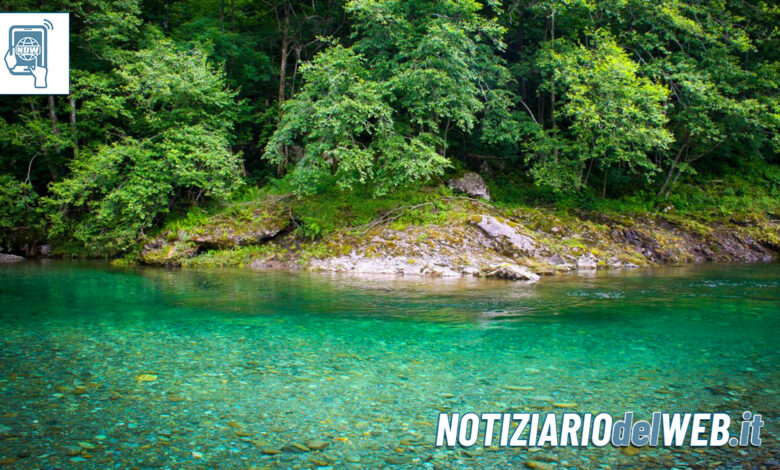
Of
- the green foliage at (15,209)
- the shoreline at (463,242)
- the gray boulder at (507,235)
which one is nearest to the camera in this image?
the shoreline at (463,242)

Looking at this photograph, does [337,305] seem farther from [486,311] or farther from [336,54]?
[336,54]

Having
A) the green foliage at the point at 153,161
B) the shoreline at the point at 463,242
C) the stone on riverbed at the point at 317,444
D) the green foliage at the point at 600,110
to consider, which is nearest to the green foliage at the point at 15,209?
the green foliage at the point at 153,161

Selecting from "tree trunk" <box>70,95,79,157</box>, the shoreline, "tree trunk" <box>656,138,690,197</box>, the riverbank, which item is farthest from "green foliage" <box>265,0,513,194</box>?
"tree trunk" <box>70,95,79,157</box>

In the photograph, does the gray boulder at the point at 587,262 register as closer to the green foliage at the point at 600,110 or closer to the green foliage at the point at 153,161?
the green foliage at the point at 600,110

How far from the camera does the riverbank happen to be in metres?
17.5

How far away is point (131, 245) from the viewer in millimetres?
20266

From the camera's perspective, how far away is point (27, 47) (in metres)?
11.3

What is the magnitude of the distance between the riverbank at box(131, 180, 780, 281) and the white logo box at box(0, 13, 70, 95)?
8416 millimetres

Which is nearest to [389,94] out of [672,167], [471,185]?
[471,185]

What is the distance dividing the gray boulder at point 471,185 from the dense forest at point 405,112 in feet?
2.69

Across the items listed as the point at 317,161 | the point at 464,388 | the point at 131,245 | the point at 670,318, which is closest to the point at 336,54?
the point at 317,161

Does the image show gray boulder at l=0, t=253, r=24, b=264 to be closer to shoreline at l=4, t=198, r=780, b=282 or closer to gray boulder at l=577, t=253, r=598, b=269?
shoreline at l=4, t=198, r=780, b=282

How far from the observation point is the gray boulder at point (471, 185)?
2255cm

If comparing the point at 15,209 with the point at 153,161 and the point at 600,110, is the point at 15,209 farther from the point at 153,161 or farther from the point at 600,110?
the point at 600,110
